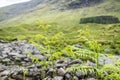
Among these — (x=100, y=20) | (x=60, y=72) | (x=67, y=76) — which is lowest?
(x=100, y=20)

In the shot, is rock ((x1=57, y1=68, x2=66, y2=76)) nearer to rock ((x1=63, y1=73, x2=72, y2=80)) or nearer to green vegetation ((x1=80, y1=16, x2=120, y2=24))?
rock ((x1=63, y1=73, x2=72, y2=80))

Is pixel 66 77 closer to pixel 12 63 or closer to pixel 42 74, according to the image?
pixel 42 74

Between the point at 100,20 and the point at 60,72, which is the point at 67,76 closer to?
the point at 60,72

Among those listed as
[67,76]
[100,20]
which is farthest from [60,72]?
[100,20]

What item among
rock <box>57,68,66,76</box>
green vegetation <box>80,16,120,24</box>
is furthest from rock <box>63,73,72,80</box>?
green vegetation <box>80,16,120,24</box>

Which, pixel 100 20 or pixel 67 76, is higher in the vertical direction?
pixel 67 76

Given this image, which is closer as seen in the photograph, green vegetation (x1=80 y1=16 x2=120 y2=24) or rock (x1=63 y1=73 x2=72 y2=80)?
rock (x1=63 y1=73 x2=72 y2=80)

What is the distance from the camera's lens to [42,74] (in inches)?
744

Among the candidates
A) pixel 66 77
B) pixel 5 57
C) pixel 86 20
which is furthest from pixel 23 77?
pixel 86 20

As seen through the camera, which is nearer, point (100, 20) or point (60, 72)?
point (60, 72)

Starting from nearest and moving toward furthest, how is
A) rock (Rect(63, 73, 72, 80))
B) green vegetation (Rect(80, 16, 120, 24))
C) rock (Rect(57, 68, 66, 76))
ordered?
rock (Rect(63, 73, 72, 80)) < rock (Rect(57, 68, 66, 76)) < green vegetation (Rect(80, 16, 120, 24))

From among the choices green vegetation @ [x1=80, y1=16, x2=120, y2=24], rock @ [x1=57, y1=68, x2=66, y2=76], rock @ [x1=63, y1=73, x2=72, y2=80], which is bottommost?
green vegetation @ [x1=80, y1=16, x2=120, y2=24]

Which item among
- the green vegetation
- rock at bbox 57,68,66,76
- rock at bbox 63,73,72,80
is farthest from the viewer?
the green vegetation

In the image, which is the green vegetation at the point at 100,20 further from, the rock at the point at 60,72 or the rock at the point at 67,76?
the rock at the point at 67,76
